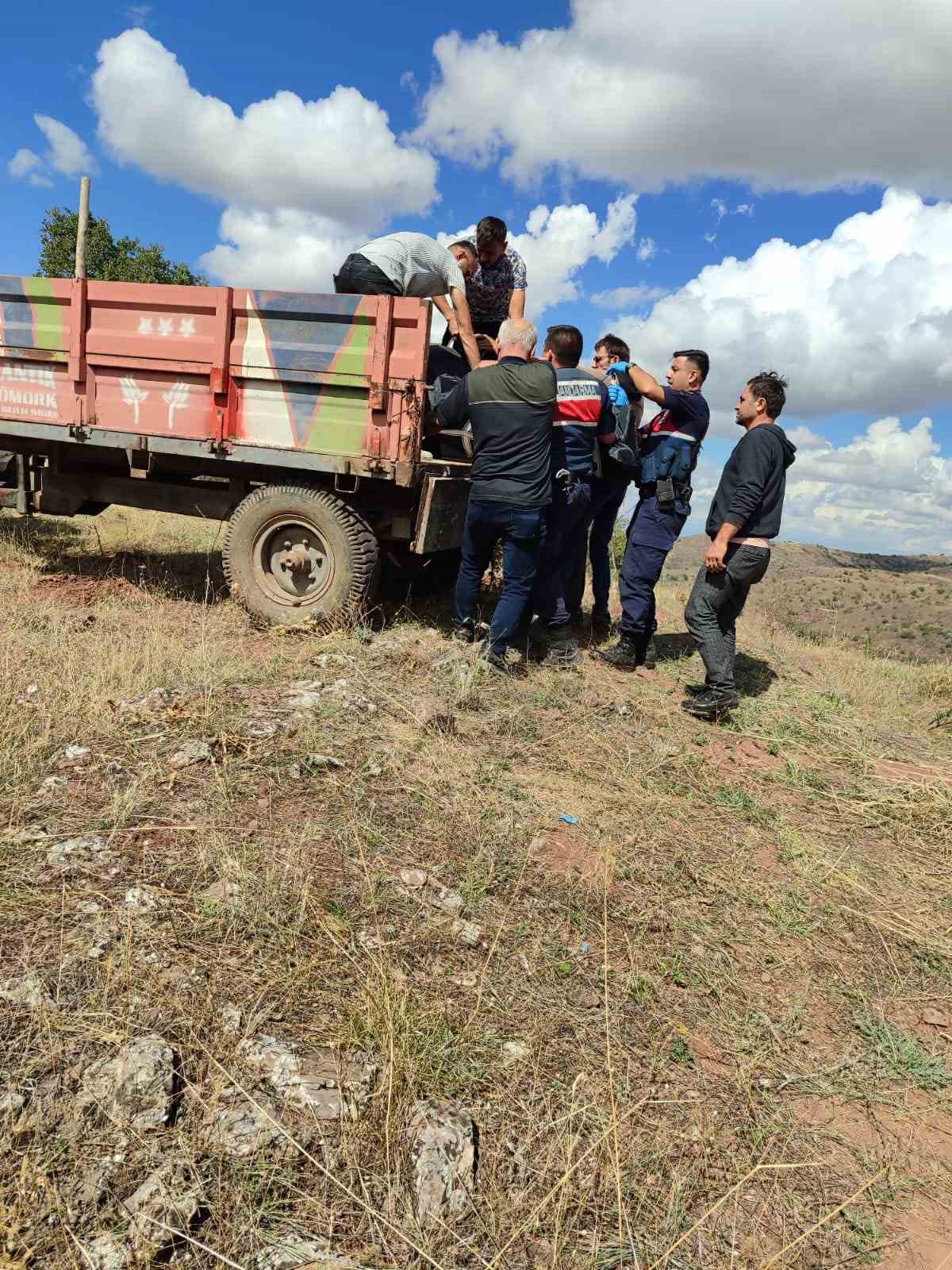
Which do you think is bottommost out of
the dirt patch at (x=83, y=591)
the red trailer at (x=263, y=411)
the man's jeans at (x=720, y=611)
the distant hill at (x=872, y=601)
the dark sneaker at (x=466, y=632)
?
the distant hill at (x=872, y=601)

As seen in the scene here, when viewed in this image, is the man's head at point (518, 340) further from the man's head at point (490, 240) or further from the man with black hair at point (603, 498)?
the man's head at point (490, 240)

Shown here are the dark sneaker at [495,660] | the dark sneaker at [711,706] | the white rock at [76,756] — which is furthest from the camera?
the dark sneaker at [711,706]

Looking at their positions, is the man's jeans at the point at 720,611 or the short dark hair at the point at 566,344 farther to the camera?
the short dark hair at the point at 566,344

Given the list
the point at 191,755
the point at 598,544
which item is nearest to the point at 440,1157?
the point at 191,755

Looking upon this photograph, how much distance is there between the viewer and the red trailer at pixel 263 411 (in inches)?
184

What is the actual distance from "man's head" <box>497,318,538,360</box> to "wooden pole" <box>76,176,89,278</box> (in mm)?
3148

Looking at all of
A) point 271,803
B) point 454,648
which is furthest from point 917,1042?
point 454,648

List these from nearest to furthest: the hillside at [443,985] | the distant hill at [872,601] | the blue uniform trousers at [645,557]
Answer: the hillside at [443,985], the blue uniform trousers at [645,557], the distant hill at [872,601]

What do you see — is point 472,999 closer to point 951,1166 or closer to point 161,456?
point 951,1166

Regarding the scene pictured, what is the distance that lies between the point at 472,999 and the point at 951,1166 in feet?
4.05

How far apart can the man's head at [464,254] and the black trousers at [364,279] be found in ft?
2.66

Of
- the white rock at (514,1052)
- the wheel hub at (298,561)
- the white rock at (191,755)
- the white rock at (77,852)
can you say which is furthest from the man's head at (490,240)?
the white rock at (514,1052)

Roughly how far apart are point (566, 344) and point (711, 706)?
247 centimetres

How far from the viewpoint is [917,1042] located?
7.55 feet
